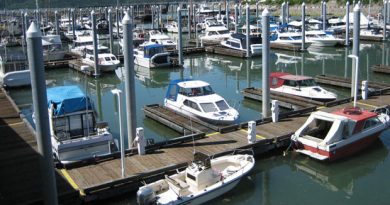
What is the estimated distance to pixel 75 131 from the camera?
58.3ft

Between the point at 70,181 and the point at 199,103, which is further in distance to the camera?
the point at 199,103

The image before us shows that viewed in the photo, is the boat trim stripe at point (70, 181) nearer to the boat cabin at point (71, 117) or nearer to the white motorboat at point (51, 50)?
the boat cabin at point (71, 117)

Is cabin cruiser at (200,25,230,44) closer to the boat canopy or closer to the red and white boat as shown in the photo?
the boat canopy

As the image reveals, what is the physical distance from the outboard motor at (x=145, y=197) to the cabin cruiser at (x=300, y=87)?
47.0 ft

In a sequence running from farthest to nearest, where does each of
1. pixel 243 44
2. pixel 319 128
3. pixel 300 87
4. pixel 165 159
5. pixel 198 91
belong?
1. pixel 243 44
2. pixel 300 87
3. pixel 198 91
4. pixel 319 128
5. pixel 165 159

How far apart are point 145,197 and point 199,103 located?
9.67 m

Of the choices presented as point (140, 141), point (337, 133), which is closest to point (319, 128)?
point (337, 133)

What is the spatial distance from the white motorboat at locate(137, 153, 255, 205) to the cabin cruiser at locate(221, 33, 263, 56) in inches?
1218

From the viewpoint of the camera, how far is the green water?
15383 millimetres

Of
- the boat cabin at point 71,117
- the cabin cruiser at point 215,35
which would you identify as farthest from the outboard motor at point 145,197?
the cabin cruiser at point 215,35

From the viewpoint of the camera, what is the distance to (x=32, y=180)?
14.3 metres

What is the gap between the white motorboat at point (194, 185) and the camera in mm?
13273

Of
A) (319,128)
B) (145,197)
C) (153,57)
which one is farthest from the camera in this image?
(153,57)

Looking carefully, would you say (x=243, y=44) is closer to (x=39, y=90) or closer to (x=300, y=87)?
(x=300, y=87)
